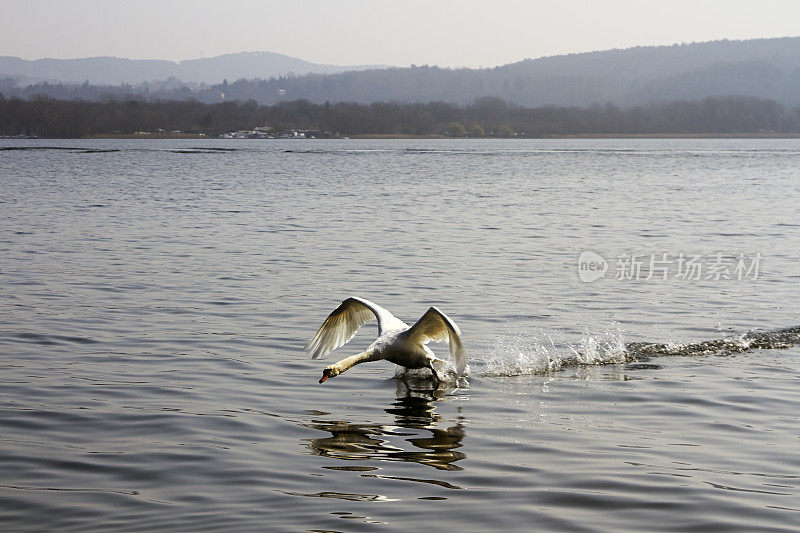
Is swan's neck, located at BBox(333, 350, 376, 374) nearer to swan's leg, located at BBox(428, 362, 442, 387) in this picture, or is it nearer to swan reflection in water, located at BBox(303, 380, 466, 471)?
swan reflection in water, located at BBox(303, 380, 466, 471)

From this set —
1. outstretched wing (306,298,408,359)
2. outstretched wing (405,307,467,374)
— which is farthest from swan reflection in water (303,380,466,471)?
outstretched wing (306,298,408,359)

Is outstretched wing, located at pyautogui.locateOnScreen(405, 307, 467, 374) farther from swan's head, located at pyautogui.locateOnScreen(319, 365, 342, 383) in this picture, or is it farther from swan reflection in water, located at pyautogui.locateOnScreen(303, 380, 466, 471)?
swan's head, located at pyautogui.locateOnScreen(319, 365, 342, 383)

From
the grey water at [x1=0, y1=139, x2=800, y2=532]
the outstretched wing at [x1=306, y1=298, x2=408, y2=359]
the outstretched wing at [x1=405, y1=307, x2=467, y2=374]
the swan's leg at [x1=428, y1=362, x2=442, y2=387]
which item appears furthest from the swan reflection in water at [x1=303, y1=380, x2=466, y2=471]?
the outstretched wing at [x1=306, y1=298, x2=408, y2=359]

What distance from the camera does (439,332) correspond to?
13055 millimetres

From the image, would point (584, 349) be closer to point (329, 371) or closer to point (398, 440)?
point (329, 371)

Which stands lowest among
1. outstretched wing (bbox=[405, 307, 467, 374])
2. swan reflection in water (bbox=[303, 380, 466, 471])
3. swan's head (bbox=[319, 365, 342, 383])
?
swan reflection in water (bbox=[303, 380, 466, 471])

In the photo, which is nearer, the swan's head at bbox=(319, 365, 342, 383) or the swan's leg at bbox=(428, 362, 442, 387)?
the swan's head at bbox=(319, 365, 342, 383)

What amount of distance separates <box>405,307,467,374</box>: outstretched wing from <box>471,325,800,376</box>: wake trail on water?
3.67 ft

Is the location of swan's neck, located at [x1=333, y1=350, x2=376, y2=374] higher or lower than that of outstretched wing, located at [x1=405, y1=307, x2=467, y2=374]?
lower

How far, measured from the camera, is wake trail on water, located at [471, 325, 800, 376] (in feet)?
46.4

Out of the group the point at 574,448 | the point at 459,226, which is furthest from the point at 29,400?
the point at 459,226

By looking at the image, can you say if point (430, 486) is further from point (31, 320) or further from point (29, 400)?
point (31, 320)

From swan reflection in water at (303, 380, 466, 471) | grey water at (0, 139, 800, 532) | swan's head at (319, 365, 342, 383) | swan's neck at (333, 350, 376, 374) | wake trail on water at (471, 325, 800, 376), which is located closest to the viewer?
grey water at (0, 139, 800, 532)

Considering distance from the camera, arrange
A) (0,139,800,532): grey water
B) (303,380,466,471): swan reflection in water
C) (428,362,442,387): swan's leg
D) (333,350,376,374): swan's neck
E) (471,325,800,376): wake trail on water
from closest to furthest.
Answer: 1. (0,139,800,532): grey water
2. (303,380,466,471): swan reflection in water
3. (333,350,376,374): swan's neck
4. (428,362,442,387): swan's leg
5. (471,325,800,376): wake trail on water
